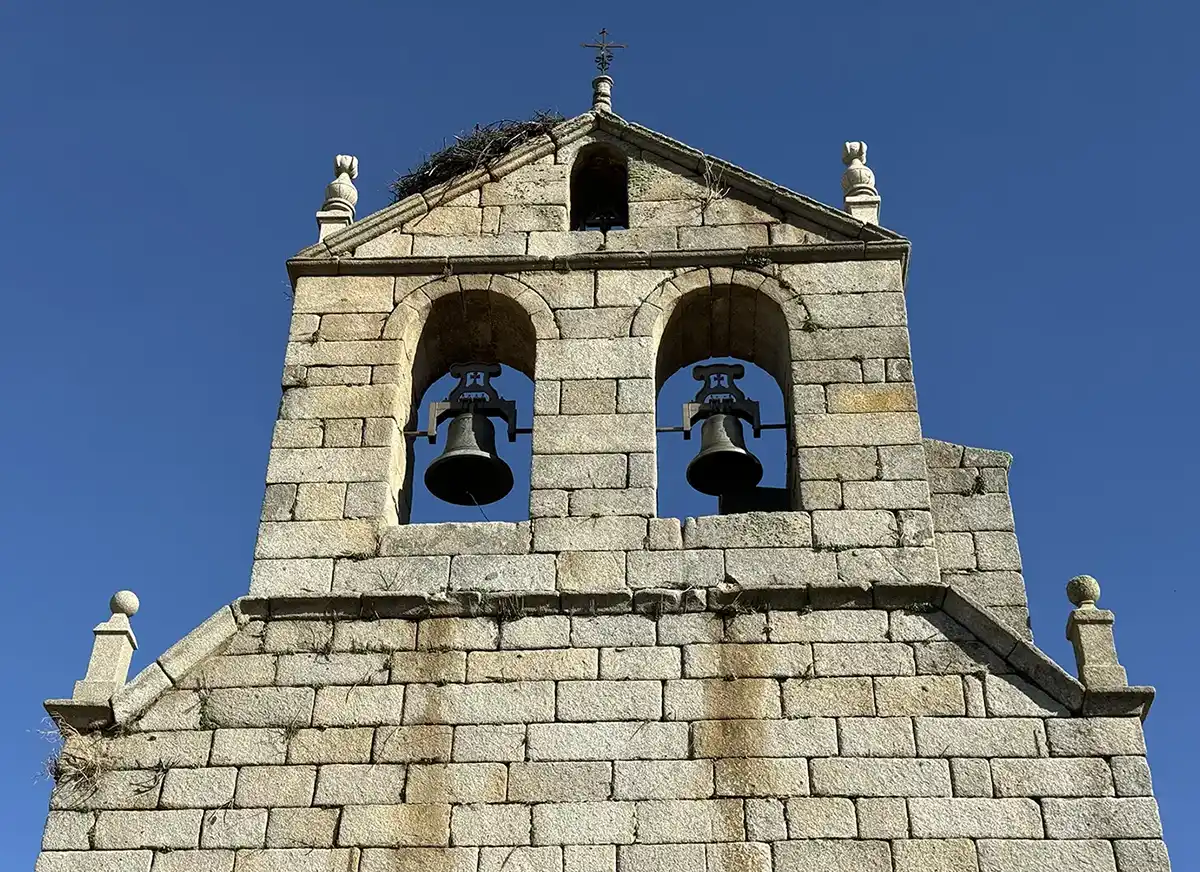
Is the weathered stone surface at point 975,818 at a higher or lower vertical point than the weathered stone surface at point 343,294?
lower

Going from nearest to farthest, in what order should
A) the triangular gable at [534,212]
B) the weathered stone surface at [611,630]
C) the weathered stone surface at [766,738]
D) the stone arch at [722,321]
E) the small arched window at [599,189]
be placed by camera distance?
the weathered stone surface at [766,738]
the weathered stone surface at [611,630]
the stone arch at [722,321]
the triangular gable at [534,212]
the small arched window at [599,189]

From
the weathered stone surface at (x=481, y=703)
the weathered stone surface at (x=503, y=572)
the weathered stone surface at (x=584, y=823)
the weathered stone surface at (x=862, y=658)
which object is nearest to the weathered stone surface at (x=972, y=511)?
the weathered stone surface at (x=862, y=658)

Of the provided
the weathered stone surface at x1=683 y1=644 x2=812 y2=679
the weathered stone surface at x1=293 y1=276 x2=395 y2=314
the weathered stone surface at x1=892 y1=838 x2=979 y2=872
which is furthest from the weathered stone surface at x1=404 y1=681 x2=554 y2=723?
the weathered stone surface at x1=293 y1=276 x2=395 y2=314

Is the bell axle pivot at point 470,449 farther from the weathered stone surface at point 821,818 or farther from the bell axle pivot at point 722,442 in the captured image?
the weathered stone surface at point 821,818

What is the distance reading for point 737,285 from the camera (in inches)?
406

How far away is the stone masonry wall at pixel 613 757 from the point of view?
7.91 meters

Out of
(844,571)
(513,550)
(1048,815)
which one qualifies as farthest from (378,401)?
(1048,815)

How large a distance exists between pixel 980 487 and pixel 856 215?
196 cm

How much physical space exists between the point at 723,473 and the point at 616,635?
163cm

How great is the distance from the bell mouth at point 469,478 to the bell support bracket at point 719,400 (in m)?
1.09

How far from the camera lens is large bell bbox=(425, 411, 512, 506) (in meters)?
10.0

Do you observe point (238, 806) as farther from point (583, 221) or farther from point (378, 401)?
point (583, 221)

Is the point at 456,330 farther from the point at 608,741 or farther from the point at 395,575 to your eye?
the point at 608,741

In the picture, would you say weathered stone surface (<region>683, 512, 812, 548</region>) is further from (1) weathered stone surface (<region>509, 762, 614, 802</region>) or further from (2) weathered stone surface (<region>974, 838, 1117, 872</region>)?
(2) weathered stone surface (<region>974, 838, 1117, 872</region>)
